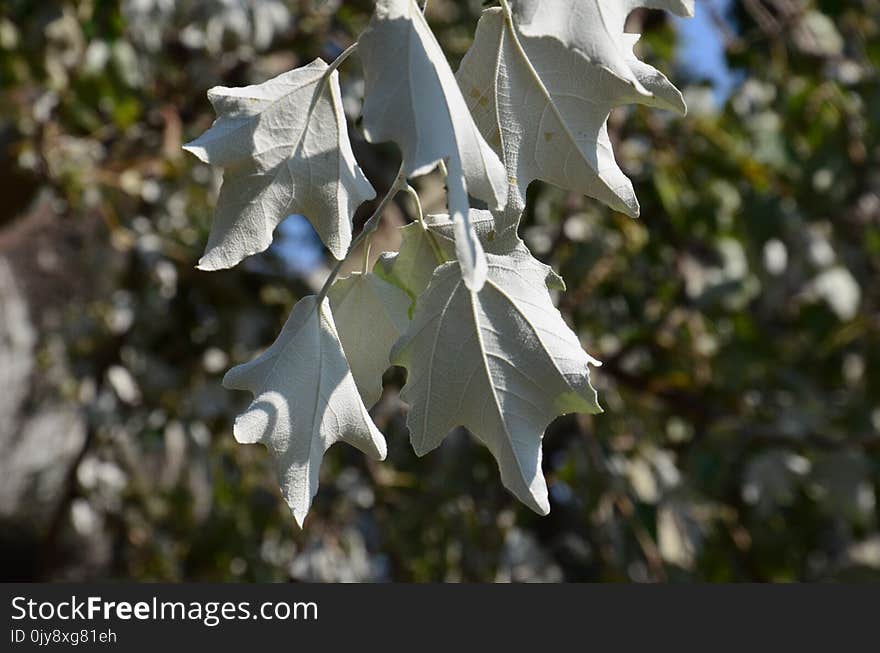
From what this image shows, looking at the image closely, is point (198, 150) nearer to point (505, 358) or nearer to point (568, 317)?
point (505, 358)

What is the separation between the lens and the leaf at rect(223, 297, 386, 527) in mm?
613

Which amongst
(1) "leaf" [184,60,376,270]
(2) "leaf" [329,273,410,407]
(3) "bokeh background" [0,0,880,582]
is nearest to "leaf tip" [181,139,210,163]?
(1) "leaf" [184,60,376,270]

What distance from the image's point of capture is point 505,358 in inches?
24.5

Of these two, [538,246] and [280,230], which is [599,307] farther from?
[280,230]

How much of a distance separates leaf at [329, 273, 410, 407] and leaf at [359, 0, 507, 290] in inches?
5.3

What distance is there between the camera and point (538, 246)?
7.20ft

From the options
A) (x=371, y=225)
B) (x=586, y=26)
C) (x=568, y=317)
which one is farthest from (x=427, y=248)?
(x=568, y=317)

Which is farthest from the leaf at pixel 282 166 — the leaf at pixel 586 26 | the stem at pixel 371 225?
the leaf at pixel 586 26

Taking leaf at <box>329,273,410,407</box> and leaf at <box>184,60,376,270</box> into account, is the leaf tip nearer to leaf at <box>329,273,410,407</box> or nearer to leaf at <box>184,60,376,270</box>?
leaf at <box>184,60,376,270</box>

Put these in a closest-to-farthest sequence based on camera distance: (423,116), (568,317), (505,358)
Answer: (423,116) < (505,358) < (568,317)

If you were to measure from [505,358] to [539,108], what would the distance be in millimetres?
135

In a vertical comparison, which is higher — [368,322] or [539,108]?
[539,108]

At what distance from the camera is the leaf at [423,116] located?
0.51 m

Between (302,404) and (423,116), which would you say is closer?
(423,116)
